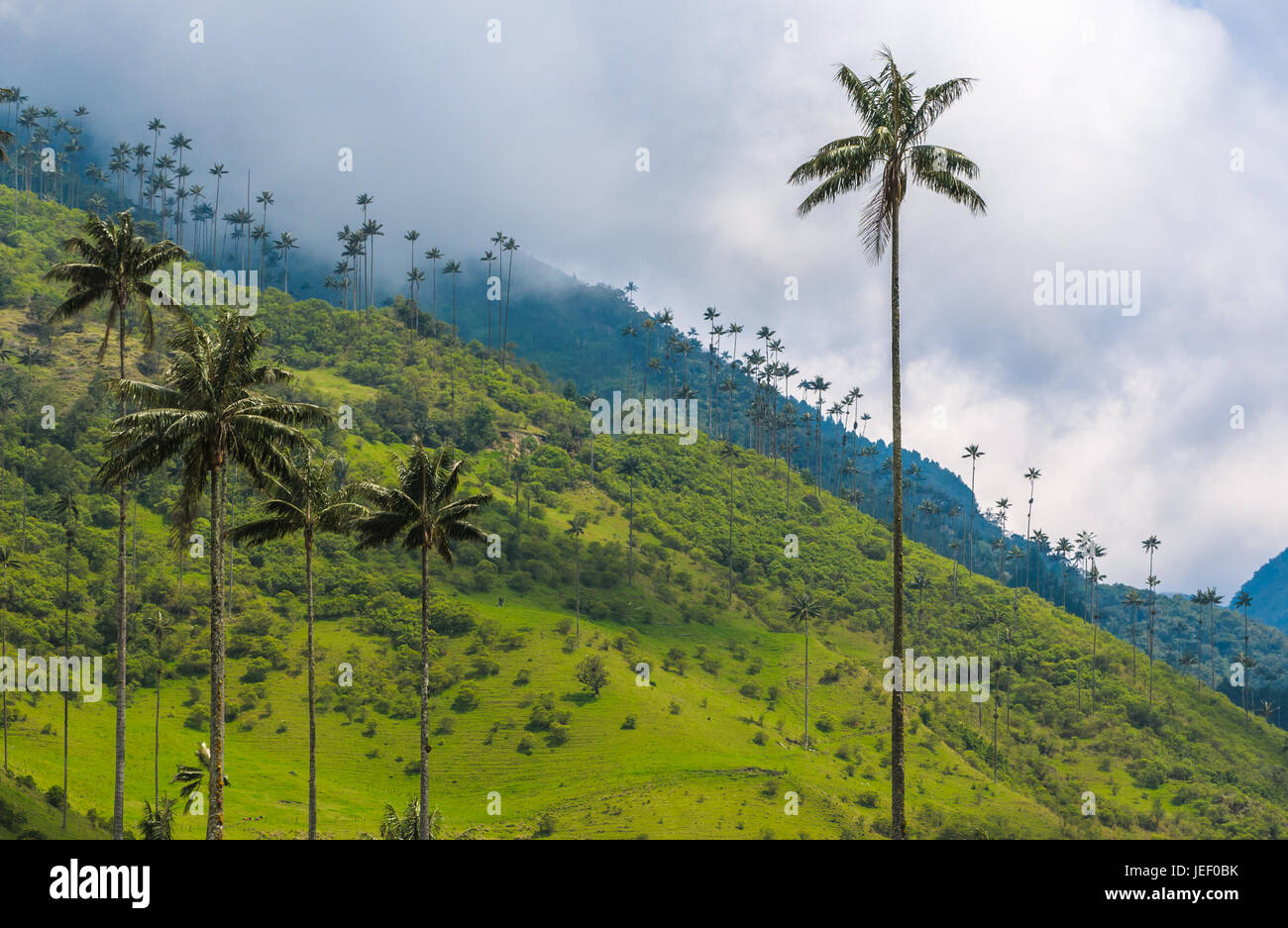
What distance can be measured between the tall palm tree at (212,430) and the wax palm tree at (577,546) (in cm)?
10733

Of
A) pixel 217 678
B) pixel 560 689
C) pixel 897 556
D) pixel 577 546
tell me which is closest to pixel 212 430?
pixel 217 678

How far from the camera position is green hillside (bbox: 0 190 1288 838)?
104 m

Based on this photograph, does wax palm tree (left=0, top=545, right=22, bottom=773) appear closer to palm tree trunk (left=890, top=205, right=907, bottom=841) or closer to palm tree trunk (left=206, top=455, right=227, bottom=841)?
palm tree trunk (left=206, top=455, right=227, bottom=841)

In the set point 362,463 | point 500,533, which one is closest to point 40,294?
point 362,463

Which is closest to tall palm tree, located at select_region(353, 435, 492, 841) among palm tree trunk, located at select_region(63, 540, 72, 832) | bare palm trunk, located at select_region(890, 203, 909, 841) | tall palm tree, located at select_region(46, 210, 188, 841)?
tall palm tree, located at select_region(46, 210, 188, 841)

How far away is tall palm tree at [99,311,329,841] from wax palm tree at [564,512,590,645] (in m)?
107

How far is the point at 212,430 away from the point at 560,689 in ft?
306

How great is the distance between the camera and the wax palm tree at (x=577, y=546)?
157 metres

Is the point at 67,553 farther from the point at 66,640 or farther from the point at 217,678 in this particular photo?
the point at 217,678

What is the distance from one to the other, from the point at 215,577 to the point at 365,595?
103434mm

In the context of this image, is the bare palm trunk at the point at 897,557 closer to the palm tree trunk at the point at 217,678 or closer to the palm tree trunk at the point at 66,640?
the palm tree trunk at the point at 217,678
